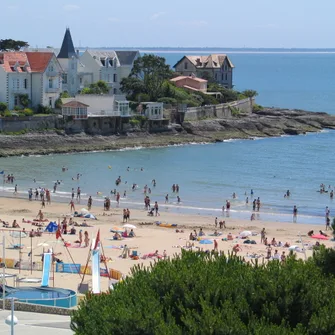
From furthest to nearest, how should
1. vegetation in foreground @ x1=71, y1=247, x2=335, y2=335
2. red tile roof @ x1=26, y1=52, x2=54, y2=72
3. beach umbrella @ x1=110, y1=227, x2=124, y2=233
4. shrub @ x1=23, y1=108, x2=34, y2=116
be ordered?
red tile roof @ x1=26, y1=52, x2=54, y2=72
shrub @ x1=23, y1=108, x2=34, y2=116
beach umbrella @ x1=110, y1=227, x2=124, y2=233
vegetation in foreground @ x1=71, y1=247, x2=335, y2=335

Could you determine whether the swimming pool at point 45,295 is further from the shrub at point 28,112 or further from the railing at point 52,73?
the railing at point 52,73

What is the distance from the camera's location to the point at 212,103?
79.1m

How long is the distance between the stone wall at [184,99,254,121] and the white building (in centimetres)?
1156

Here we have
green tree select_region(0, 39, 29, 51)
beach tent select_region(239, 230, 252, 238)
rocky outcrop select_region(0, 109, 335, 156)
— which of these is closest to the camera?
beach tent select_region(239, 230, 252, 238)

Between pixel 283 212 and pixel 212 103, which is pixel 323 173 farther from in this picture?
pixel 212 103

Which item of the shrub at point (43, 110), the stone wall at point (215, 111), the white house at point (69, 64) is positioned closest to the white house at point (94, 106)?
the shrub at point (43, 110)

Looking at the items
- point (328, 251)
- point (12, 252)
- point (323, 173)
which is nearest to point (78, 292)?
point (12, 252)

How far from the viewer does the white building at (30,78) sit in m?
64.8

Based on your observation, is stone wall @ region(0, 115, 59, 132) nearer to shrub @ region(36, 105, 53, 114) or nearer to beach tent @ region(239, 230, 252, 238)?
shrub @ region(36, 105, 53, 114)

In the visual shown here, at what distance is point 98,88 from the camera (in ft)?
240

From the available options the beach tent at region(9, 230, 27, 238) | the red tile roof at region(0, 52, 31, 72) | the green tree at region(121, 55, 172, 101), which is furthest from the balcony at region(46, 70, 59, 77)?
the beach tent at region(9, 230, 27, 238)

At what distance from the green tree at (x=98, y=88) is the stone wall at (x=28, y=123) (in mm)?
8584

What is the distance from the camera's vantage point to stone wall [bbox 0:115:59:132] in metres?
61.1

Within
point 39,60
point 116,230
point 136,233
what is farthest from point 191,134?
point 116,230
